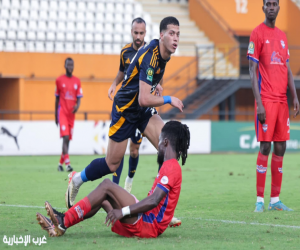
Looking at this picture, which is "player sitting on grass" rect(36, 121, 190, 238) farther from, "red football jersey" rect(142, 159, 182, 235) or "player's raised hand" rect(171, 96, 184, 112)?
"player's raised hand" rect(171, 96, 184, 112)

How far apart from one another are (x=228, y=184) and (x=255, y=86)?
3.73 m

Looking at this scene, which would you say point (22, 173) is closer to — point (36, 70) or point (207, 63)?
point (36, 70)

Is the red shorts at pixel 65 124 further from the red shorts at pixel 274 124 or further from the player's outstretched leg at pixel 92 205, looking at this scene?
the player's outstretched leg at pixel 92 205

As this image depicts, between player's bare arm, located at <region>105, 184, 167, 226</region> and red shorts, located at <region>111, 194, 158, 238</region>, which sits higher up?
player's bare arm, located at <region>105, 184, 167, 226</region>

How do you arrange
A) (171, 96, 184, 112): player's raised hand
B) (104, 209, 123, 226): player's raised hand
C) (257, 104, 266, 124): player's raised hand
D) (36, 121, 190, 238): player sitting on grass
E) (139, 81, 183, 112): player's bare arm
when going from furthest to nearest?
1. (257, 104, 266, 124): player's raised hand
2. (139, 81, 183, 112): player's bare arm
3. (171, 96, 184, 112): player's raised hand
4. (36, 121, 190, 238): player sitting on grass
5. (104, 209, 123, 226): player's raised hand

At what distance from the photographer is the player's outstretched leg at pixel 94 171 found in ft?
20.5

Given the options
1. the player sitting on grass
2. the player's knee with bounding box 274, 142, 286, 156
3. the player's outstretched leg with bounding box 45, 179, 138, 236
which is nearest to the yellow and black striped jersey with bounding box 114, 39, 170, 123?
the player sitting on grass

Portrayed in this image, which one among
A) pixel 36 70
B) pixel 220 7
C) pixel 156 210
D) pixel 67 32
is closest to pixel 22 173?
pixel 156 210

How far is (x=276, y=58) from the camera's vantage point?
23.5 ft

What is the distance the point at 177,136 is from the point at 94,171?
1.47 meters

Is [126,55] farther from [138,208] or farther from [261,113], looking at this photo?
[138,208]

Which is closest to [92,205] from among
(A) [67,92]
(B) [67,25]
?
(A) [67,92]

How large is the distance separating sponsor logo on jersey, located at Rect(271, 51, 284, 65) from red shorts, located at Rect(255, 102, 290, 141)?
1.70 feet

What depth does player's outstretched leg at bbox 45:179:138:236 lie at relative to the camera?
4.99m
